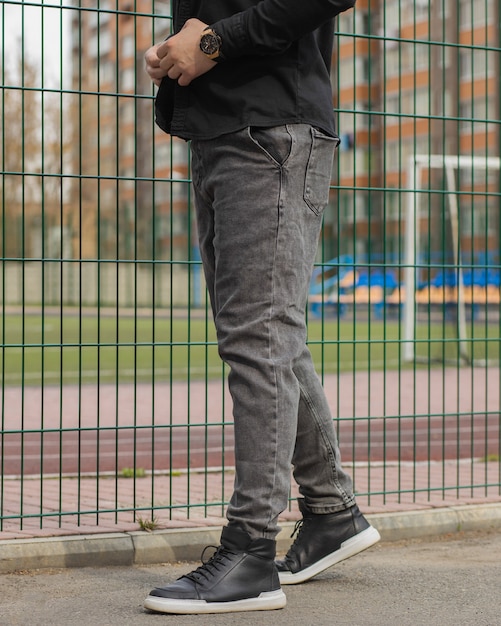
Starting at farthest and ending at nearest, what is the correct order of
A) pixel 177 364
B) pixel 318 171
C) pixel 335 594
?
pixel 177 364 → pixel 335 594 → pixel 318 171

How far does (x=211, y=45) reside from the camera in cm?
316

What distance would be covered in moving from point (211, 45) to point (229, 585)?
1.51 meters

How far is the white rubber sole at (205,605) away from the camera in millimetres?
3174

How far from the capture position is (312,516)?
11.9ft

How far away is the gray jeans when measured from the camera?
319 centimetres

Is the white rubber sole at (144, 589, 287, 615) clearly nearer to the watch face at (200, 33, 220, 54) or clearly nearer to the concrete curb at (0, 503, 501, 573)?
the concrete curb at (0, 503, 501, 573)

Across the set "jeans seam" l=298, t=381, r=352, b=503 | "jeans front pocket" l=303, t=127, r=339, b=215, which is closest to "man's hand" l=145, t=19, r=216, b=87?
"jeans front pocket" l=303, t=127, r=339, b=215

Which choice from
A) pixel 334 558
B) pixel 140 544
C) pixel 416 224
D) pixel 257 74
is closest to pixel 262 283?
pixel 257 74

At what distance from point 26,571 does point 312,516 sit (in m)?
1.04

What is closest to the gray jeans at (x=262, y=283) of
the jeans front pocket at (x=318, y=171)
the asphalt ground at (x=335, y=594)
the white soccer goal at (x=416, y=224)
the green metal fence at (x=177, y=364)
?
the jeans front pocket at (x=318, y=171)

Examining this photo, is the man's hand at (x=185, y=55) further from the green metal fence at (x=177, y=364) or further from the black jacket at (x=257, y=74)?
the green metal fence at (x=177, y=364)

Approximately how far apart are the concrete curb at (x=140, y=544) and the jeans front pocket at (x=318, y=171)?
1.48 metres

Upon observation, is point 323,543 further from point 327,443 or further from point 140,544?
point 140,544

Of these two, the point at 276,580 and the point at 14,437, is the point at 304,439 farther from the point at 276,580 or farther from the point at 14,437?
the point at 14,437
